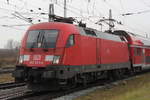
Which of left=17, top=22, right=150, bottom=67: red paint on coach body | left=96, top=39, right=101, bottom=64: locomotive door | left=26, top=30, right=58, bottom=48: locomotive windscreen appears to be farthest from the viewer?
left=96, top=39, right=101, bottom=64: locomotive door

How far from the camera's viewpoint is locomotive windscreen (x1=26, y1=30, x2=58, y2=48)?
12445 mm

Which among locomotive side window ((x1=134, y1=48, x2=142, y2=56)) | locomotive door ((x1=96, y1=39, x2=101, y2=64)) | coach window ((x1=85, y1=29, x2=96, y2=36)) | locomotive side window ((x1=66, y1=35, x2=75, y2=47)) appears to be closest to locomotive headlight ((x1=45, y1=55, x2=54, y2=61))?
locomotive side window ((x1=66, y1=35, x2=75, y2=47))

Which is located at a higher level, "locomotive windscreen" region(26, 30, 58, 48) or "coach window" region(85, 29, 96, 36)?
"coach window" region(85, 29, 96, 36)

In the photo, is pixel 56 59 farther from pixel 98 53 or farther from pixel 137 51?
pixel 137 51

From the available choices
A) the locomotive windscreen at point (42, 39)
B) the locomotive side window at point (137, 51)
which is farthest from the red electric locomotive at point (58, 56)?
the locomotive side window at point (137, 51)

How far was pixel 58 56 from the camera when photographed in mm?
11938

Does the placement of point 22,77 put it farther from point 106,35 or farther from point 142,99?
point 106,35

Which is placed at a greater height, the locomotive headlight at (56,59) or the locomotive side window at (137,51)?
the locomotive side window at (137,51)

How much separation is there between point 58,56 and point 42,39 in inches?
53.5

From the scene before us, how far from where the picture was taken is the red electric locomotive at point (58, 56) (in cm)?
1190

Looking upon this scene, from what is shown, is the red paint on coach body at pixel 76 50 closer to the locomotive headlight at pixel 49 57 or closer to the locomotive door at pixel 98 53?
the locomotive door at pixel 98 53

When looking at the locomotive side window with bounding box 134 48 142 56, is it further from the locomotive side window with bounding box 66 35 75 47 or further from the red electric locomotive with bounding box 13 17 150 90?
the locomotive side window with bounding box 66 35 75 47

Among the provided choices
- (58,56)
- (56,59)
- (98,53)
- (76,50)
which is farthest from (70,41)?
(98,53)

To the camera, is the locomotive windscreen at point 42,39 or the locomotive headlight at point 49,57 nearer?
the locomotive headlight at point 49,57
